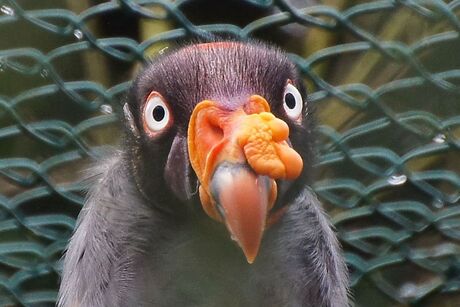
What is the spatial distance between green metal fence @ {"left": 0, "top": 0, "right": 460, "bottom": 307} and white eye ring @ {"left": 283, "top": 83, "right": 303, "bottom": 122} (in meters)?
0.81

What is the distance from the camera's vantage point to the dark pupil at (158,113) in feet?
4.65

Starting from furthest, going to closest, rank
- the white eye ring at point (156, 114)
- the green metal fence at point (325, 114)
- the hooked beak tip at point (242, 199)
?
the green metal fence at point (325, 114)
the white eye ring at point (156, 114)
the hooked beak tip at point (242, 199)

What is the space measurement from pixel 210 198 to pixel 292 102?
0.21m

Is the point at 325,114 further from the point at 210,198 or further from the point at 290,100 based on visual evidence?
the point at 210,198

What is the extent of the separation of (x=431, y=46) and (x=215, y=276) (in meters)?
0.96

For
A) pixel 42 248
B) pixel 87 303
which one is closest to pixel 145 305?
pixel 87 303

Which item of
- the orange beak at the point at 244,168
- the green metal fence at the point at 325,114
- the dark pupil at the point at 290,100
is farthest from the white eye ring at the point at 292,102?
the green metal fence at the point at 325,114

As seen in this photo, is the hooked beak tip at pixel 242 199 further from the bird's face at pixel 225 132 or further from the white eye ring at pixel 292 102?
the white eye ring at pixel 292 102

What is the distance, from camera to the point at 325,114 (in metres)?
2.36

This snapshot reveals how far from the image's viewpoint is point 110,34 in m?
2.43

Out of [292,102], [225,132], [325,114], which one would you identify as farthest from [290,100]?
[325,114]

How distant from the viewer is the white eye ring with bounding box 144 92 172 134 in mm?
1405

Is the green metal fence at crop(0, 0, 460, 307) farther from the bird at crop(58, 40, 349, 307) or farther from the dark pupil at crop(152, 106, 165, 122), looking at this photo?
the dark pupil at crop(152, 106, 165, 122)

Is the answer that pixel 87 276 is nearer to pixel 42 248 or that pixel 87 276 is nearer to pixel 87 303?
pixel 87 303
